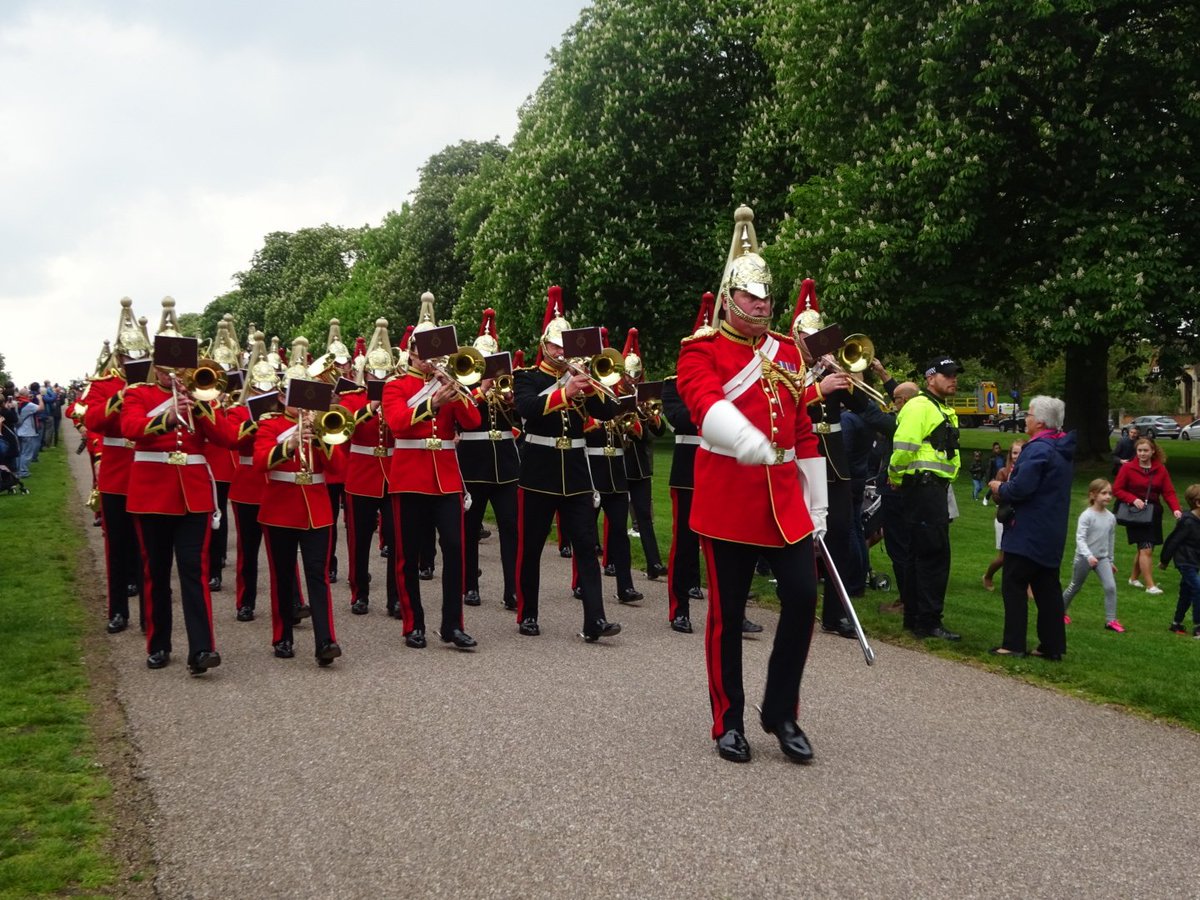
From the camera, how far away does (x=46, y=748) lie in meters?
5.99

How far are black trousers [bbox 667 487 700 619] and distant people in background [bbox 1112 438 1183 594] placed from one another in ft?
19.3

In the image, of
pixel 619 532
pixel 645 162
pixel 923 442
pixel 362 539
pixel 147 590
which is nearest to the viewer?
pixel 147 590

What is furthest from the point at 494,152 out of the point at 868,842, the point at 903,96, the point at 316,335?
the point at 868,842

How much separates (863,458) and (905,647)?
2.89 m

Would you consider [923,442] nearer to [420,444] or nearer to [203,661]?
[420,444]

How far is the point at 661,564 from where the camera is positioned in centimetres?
1263

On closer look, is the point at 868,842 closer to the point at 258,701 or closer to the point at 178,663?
the point at 258,701

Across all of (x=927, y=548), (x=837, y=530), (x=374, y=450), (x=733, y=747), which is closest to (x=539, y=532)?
(x=837, y=530)

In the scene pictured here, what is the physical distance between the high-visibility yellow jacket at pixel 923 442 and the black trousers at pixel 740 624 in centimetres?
371

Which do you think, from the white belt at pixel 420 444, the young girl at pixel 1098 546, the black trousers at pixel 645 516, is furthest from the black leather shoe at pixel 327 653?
the young girl at pixel 1098 546

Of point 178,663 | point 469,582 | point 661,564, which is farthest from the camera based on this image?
point 661,564

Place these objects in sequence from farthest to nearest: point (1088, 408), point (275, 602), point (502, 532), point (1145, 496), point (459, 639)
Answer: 1. point (1088, 408)
2. point (1145, 496)
3. point (502, 532)
4. point (459, 639)
5. point (275, 602)

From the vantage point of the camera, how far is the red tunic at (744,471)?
572cm

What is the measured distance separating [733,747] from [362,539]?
5.84 metres
